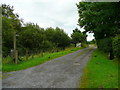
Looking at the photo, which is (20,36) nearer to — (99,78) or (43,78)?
(43,78)

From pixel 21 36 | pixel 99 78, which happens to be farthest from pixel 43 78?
pixel 21 36

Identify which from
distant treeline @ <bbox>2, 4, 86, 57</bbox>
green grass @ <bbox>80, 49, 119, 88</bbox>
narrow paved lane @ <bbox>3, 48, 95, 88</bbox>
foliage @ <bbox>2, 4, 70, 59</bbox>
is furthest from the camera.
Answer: foliage @ <bbox>2, 4, 70, 59</bbox>

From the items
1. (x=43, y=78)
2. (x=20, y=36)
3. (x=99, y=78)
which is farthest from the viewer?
(x=20, y=36)

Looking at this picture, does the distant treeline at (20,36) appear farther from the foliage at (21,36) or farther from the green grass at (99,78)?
the green grass at (99,78)

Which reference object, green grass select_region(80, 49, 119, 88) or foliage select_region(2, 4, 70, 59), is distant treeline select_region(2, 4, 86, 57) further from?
green grass select_region(80, 49, 119, 88)

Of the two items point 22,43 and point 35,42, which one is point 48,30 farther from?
point 22,43

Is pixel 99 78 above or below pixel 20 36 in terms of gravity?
below

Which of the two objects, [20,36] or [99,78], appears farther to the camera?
[20,36]

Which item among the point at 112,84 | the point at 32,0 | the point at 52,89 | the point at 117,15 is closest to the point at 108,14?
the point at 117,15

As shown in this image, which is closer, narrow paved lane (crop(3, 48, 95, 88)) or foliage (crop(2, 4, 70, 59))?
narrow paved lane (crop(3, 48, 95, 88))

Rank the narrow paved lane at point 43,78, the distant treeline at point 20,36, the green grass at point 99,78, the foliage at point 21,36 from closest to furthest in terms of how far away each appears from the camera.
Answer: the green grass at point 99,78
the narrow paved lane at point 43,78
the distant treeline at point 20,36
the foliage at point 21,36

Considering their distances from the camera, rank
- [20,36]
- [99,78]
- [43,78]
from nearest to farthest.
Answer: [99,78]
[43,78]
[20,36]

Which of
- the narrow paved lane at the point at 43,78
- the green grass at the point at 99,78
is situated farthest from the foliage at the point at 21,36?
the green grass at the point at 99,78

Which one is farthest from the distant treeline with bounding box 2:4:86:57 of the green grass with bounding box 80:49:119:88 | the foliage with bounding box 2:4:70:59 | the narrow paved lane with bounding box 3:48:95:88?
the green grass with bounding box 80:49:119:88
